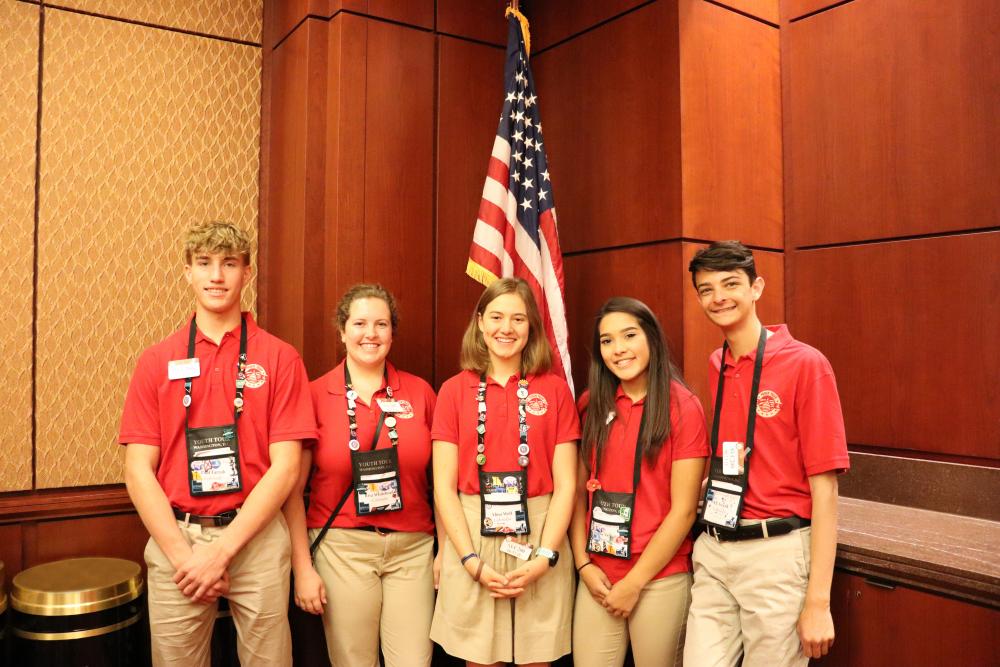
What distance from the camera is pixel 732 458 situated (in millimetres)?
2170

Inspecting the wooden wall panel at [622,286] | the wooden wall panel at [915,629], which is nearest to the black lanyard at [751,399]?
the wooden wall panel at [915,629]

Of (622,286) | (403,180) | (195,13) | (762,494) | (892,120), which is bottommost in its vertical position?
(762,494)

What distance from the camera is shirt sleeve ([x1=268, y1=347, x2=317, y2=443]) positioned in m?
2.38

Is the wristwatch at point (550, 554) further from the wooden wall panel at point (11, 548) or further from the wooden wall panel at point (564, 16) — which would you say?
the wooden wall panel at point (564, 16)

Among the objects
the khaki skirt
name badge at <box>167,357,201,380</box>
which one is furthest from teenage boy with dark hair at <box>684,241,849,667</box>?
name badge at <box>167,357,201,380</box>

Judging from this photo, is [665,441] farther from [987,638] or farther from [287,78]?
[287,78]

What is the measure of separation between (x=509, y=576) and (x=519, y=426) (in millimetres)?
474

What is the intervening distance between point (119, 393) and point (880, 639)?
3.01 meters

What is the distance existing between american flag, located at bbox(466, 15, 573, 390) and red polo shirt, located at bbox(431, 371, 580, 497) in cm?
69

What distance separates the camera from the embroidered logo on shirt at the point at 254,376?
237 cm

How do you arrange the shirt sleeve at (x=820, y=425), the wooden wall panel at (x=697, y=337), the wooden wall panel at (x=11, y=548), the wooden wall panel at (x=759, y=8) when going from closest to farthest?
the shirt sleeve at (x=820, y=425)
the wooden wall panel at (x=11, y=548)
the wooden wall panel at (x=697, y=337)
the wooden wall panel at (x=759, y=8)

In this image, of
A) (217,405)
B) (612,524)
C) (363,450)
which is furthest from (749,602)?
(217,405)

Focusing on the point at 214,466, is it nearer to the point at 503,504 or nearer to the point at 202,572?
the point at 202,572

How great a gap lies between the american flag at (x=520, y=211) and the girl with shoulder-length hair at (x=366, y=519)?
768mm
